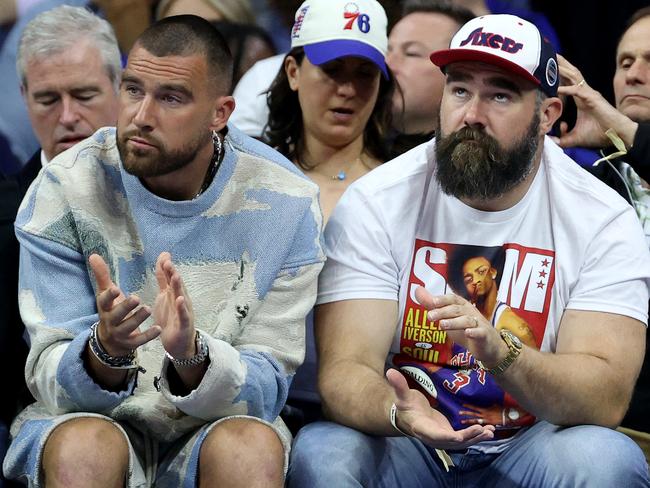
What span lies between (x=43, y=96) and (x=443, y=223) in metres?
1.23

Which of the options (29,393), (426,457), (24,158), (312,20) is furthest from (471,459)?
(24,158)

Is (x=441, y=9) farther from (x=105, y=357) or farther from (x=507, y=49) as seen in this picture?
(x=105, y=357)

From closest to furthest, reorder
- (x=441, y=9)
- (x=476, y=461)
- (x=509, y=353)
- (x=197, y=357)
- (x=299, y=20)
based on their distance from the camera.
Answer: (x=197, y=357) → (x=509, y=353) → (x=476, y=461) → (x=299, y=20) → (x=441, y=9)

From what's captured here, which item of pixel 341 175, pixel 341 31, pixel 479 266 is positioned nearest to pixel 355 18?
pixel 341 31

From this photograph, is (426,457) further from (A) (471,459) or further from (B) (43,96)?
(B) (43,96)

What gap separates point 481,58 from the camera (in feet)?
9.84

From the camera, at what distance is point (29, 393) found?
3111 mm

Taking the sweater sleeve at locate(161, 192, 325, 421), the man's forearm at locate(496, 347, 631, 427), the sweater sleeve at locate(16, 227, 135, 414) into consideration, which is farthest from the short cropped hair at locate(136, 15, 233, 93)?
the man's forearm at locate(496, 347, 631, 427)

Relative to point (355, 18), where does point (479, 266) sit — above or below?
below

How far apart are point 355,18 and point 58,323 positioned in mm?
1395

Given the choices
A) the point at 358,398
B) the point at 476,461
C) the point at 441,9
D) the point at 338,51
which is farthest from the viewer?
the point at 441,9

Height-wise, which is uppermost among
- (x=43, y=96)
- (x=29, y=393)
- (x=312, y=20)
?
(x=312, y=20)

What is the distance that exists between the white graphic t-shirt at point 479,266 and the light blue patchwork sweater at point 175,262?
0.14 metres

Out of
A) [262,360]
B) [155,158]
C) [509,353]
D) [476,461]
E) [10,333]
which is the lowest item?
[476,461]
